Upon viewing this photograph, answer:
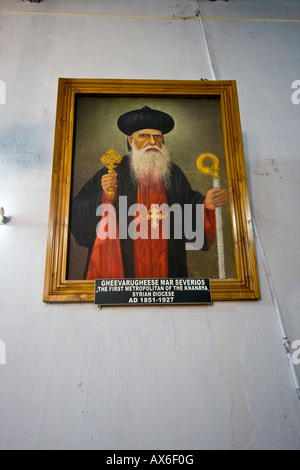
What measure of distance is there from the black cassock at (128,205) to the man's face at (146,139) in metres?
0.12

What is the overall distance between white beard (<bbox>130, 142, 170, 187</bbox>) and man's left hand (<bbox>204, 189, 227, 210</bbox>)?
261 millimetres

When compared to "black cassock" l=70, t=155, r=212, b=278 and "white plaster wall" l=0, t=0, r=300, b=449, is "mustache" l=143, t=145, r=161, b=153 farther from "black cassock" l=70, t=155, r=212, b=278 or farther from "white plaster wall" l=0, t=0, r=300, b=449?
"white plaster wall" l=0, t=0, r=300, b=449

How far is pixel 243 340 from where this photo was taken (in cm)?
195

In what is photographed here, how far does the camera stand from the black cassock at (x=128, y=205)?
6.81 ft

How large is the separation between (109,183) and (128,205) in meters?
0.18

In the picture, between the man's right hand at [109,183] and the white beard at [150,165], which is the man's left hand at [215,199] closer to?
the white beard at [150,165]

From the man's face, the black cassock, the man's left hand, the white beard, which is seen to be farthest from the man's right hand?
the man's left hand

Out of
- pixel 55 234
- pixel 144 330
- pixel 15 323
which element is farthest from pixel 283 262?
pixel 15 323

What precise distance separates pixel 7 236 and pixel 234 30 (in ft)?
7.52

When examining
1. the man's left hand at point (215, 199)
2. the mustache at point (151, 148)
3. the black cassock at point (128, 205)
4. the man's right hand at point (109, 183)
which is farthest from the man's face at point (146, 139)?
the man's left hand at point (215, 199)

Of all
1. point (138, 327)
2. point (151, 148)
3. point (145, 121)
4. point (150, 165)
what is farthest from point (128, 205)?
point (138, 327)

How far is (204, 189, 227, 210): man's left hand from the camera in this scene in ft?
7.27

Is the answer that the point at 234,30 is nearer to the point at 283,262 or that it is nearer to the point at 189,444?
A: the point at 283,262

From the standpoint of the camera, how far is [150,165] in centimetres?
231
